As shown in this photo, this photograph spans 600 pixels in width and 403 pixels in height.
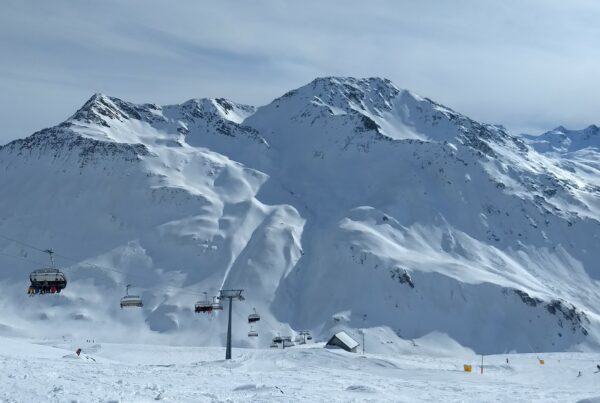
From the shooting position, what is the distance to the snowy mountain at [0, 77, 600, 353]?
129m

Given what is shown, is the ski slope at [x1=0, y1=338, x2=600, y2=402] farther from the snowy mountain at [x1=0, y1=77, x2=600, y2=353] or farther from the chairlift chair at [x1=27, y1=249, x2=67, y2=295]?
the snowy mountain at [x1=0, y1=77, x2=600, y2=353]

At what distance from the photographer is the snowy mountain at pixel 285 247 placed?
5074 inches

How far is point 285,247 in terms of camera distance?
496 ft

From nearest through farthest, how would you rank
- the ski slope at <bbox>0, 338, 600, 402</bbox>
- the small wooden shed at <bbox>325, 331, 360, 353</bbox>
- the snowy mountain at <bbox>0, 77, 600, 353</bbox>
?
the ski slope at <bbox>0, 338, 600, 402</bbox> < the small wooden shed at <bbox>325, 331, 360, 353</bbox> < the snowy mountain at <bbox>0, 77, 600, 353</bbox>

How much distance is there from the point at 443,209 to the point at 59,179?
102 meters

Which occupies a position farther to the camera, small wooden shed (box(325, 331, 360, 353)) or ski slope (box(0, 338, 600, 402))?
small wooden shed (box(325, 331, 360, 353))

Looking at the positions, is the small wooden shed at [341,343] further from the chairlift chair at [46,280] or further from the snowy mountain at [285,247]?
the chairlift chair at [46,280]

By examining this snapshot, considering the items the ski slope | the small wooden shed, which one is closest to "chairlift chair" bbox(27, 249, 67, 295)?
the ski slope

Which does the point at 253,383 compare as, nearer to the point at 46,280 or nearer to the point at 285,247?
the point at 46,280

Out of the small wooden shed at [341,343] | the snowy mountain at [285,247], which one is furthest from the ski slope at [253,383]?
the snowy mountain at [285,247]

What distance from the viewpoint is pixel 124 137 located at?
195000 millimetres

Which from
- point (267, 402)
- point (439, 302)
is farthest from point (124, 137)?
point (267, 402)

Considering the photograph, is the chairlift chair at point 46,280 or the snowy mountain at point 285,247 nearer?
the chairlift chair at point 46,280

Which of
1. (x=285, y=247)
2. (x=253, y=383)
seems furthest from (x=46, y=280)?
(x=285, y=247)
